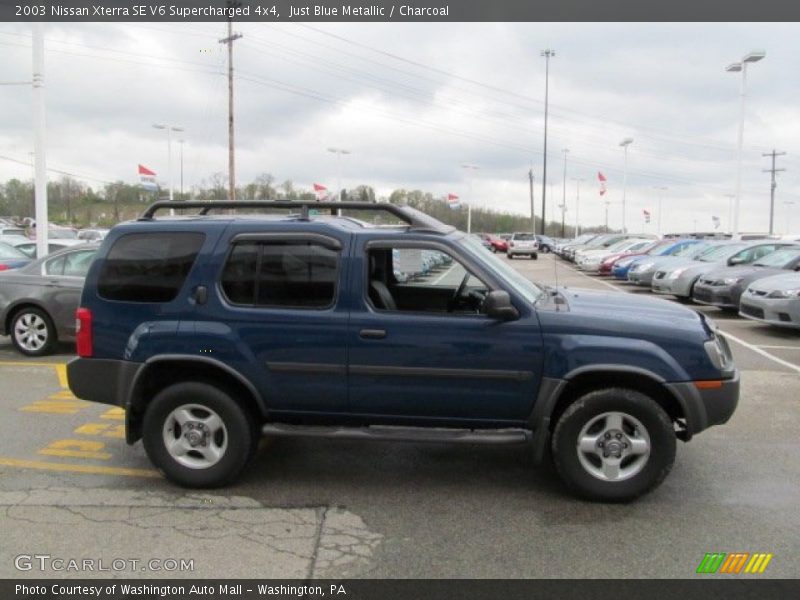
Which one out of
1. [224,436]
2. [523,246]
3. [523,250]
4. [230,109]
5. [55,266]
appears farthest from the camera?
[523,246]

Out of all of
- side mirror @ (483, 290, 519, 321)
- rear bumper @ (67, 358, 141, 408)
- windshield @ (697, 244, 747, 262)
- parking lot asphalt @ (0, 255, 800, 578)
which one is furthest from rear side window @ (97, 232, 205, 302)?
windshield @ (697, 244, 747, 262)

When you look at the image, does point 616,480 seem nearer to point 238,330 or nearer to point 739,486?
point 739,486

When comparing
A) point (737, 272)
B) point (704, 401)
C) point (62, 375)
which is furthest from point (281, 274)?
point (737, 272)

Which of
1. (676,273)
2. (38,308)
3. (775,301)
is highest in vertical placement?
(676,273)

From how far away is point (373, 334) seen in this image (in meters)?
4.32

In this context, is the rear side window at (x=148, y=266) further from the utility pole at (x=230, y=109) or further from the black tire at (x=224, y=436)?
the utility pole at (x=230, y=109)

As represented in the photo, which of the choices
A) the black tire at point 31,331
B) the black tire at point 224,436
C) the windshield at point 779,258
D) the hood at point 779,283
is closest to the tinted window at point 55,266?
the black tire at point 31,331

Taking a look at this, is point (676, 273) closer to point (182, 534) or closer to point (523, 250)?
point (182, 534)

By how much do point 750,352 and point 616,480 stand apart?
6.68 meters

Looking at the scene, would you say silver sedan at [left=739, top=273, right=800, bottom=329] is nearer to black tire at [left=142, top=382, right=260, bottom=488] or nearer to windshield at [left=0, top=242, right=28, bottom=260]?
black tire at [left=142, top=382, right=260, bottom=488]

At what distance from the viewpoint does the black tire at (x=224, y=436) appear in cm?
446

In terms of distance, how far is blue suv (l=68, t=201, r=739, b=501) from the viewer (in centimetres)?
423

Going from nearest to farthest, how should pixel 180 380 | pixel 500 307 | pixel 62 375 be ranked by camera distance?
pixel 500 307, pixel 180 380, pixel 62 375

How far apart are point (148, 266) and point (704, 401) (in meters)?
3.88
